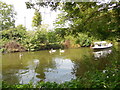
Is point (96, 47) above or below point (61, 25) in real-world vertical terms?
below

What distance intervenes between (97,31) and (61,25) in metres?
1.05

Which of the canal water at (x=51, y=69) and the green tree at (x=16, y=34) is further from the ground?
the green tree at (x=16, y=34)

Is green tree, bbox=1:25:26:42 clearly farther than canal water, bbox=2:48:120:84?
Yes

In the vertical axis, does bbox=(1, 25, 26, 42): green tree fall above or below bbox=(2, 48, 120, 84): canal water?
above

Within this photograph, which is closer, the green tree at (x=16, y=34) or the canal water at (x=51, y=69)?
the canal water at (x=51, y=69)

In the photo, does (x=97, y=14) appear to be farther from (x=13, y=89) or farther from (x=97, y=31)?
(x=13, y=89)

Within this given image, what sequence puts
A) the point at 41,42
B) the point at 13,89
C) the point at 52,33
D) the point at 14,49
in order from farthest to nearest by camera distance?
Result: 1. the point at 41,42
2. the point at 14,49
3. the point at 52,33
4. the point at 13,89

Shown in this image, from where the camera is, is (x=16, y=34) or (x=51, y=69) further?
(x=16, y=34)

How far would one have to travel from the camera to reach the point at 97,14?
2.91 metres

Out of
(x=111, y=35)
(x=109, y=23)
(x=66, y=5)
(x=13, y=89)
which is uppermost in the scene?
(x=66, y=5)

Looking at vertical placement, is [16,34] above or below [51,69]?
above

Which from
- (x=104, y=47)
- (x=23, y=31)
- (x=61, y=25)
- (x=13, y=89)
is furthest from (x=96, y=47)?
(x=13, y=89)

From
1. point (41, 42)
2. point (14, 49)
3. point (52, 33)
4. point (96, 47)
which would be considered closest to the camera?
point (52, 33)

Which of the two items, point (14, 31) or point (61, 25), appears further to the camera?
point (14, 31)
